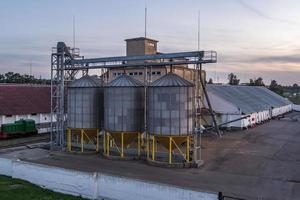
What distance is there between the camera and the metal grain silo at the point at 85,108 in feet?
97.5

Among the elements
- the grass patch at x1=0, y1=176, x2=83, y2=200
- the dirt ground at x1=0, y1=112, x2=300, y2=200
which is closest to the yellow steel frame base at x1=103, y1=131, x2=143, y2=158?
the dirt ground at x1=0, y1=112, x2=300, y2=200

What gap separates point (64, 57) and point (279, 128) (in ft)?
98.8

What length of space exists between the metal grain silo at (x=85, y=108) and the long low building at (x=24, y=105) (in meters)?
10.9

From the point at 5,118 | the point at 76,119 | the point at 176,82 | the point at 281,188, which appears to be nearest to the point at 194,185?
the point at 281,188

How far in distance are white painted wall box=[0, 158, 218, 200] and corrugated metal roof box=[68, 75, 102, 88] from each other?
401 inches

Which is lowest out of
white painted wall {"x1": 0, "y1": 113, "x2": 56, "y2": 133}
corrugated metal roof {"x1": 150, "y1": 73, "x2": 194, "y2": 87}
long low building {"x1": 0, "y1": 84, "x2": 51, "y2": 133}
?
A: white painted wall {"x1": 0, "y1": 113, "x2": 56, "y2": 133}

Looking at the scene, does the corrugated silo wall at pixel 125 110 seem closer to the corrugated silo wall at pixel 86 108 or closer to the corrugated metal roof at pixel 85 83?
the corrugated silo wall at pixel 86 108

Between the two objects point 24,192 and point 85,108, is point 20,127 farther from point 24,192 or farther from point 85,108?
point 24,192

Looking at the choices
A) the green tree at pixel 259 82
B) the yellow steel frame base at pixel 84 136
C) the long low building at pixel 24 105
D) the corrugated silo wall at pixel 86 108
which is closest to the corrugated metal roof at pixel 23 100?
the long low building at pixel 24 105

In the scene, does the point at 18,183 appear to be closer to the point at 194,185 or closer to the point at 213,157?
the point at 194,185

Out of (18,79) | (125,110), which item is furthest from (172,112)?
(18,79)

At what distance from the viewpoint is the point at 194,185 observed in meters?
20.3

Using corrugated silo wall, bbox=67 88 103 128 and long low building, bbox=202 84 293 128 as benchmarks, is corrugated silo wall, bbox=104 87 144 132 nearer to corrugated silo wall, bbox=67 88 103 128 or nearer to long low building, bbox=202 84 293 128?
corrugated silo wall, bbox=67 88 103 128

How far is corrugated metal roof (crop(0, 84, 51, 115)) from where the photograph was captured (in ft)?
128
